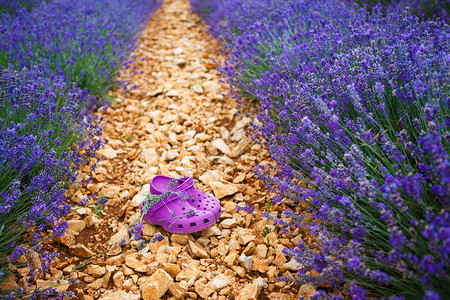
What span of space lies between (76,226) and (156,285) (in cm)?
68

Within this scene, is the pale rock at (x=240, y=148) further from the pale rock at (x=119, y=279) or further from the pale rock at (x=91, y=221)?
the pale rock at (x=119, y=279)

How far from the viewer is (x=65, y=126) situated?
85.6 inches

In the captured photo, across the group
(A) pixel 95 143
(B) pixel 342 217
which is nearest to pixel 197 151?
(A) pixel 95 143

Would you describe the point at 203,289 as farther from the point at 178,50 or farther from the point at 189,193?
the point at 178,50

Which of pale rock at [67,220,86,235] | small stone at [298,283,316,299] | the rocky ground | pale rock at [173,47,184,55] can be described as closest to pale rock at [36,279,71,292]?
the rocky ground

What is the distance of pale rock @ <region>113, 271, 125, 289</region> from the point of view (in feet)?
5.74

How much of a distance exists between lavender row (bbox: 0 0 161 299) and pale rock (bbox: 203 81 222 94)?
0.91 m

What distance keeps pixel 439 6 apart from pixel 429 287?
2350mm

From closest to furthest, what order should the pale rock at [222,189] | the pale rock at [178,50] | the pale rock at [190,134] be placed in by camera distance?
the pale rock at [222,189] → the pale rock at [190,134] → the pale rock at [178,50]

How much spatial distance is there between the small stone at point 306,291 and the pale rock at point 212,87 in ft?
7.61

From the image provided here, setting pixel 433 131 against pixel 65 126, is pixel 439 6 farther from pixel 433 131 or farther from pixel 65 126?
pixel 65 126

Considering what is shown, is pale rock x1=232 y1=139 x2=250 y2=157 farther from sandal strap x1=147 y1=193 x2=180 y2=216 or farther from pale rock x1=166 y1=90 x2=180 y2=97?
pale rock x1=166 y1=90 x2=180 y2=97

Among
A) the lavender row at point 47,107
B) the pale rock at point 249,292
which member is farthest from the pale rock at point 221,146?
the pale rock at point 249,292

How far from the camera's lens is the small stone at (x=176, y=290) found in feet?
5.43
